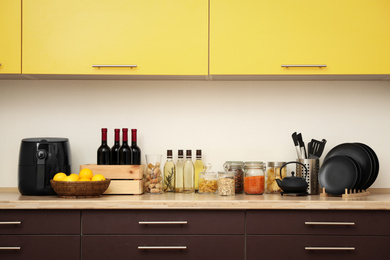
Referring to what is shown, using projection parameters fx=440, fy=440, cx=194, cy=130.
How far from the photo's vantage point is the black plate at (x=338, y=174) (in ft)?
8.21

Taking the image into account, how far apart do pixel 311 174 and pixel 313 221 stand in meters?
0.42

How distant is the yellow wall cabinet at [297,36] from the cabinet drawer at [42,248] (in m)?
1.21

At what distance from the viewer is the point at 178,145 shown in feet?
9.52

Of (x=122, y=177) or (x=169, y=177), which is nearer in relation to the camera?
(x=122, y=177)

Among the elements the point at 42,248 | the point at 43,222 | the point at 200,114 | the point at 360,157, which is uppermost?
the point at 200,114

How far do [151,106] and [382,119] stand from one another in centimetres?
152

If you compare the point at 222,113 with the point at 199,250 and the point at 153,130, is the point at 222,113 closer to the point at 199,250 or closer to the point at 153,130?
the point at 153,130

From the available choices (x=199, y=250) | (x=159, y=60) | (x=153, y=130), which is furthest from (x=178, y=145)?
(x=199, y=250)

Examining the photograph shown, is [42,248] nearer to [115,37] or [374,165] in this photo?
[115,37]

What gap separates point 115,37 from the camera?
2543 millimetres

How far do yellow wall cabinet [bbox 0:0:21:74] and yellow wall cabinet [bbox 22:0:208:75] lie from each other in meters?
0.04

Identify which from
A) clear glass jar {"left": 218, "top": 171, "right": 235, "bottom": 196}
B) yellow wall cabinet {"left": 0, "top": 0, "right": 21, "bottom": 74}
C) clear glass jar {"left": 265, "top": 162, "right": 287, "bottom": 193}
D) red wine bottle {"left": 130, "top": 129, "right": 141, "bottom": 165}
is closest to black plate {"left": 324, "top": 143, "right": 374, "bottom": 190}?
clear glass jar {"left": 265, "top": 162, "right": 287, "bottom": 193}

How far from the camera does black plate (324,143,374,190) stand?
8.48ft

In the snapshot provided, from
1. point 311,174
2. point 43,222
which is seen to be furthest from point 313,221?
point 43,222
